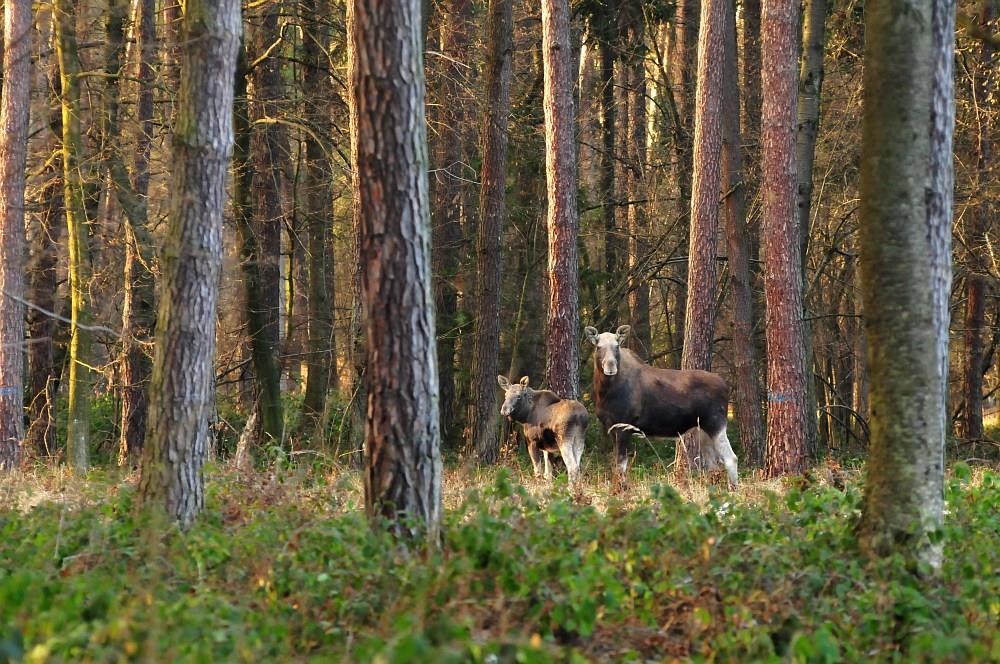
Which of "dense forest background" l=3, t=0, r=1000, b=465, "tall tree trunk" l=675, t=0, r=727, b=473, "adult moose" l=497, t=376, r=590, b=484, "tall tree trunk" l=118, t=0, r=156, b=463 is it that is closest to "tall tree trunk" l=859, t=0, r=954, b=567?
"adult moose" l=497, t=376, r=590, b=484

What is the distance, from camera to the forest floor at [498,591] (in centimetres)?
561

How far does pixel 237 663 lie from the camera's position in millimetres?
5379

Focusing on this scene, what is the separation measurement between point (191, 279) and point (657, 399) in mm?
8486

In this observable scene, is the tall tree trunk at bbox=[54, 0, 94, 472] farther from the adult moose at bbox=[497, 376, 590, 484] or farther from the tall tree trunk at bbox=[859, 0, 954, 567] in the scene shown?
the tall tree trunk at bbox=[859, 0, 954, 567]

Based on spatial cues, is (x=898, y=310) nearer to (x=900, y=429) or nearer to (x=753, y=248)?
(x=900, y=429)

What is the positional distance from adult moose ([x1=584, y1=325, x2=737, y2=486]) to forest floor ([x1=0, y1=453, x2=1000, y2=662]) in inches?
273

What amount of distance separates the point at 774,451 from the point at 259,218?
8.92 m

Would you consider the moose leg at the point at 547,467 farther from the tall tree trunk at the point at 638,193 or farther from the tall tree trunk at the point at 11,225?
the tall tree trunk at the point at 638,193

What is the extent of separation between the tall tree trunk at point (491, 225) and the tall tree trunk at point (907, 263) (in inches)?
444

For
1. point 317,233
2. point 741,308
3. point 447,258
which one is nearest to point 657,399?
point 741,308

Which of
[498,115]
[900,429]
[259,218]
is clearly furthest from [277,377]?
[900,429]

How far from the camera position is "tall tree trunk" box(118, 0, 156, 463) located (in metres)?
16.9

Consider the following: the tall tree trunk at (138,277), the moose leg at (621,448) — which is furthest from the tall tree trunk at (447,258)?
the moose leg at (621,448)

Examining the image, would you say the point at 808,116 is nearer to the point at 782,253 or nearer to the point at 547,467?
the point at 782,253
